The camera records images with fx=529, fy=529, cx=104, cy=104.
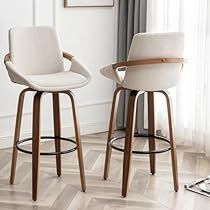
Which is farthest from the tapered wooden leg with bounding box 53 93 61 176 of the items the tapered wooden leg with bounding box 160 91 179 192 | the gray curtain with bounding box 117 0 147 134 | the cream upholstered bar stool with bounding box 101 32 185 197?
the gray curtain with bounding box 117 0 147 134

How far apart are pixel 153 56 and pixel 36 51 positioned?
85 centimetres

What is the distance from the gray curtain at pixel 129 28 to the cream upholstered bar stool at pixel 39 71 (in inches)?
45.9

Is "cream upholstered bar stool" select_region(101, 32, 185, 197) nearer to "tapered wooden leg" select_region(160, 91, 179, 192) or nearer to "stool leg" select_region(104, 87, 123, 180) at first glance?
"tapered wooden leg" select_region(160, 91, 179, 192)

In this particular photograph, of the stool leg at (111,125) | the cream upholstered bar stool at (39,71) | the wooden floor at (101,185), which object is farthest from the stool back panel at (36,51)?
the wooden floor at (101,185)

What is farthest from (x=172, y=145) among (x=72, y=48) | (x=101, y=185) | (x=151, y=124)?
(x=72, y=48)

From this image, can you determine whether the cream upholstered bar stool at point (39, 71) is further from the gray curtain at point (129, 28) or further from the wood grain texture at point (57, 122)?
the gray curtain at point (129, 28)

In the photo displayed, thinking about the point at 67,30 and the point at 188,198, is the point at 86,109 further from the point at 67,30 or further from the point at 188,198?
the point at 188,198

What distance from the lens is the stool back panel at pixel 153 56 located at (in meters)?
3.07

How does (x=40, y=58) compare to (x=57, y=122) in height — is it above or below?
above

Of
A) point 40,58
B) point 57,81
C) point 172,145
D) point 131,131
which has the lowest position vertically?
point 172,145

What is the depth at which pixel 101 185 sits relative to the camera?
3.47 m

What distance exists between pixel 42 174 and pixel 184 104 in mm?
1375

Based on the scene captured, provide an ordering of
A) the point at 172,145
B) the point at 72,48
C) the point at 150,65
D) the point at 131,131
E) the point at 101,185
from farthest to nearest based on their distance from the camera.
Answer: the point at 72,48 < the point at 101,185 < the point at 172,145 < the point at 131,131 < the point at 150,65

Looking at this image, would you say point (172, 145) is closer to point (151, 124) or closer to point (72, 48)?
point (151, 124)
